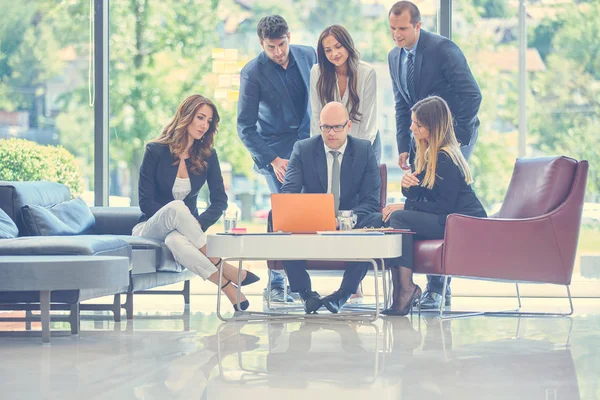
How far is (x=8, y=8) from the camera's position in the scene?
7.44 metres

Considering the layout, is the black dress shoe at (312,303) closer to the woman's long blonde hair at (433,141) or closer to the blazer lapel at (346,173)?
the blazer lapel at (346,173)

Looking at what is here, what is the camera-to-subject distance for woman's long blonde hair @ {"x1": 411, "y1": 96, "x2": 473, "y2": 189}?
17.0 ft

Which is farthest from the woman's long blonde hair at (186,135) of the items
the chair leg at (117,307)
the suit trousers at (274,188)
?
the chair leg at (117,307)

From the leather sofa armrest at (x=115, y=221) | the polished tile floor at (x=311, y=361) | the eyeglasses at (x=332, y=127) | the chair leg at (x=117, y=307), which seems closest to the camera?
the polished tile floor at (x=311, y=361)

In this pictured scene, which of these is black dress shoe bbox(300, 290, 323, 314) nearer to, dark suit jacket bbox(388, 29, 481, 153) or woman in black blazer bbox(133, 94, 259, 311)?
woman in black blazer bbox(133, 94, 259, 311)

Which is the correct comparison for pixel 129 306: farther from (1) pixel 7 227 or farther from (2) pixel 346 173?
(2) pixel 346 173

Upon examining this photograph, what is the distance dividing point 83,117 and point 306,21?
186 cm

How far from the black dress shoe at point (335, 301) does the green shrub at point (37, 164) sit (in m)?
2.88

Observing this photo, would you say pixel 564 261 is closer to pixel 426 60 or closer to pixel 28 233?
pixel 426 60

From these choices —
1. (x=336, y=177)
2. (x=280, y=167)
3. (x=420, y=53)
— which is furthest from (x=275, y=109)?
(x=420, y=53)

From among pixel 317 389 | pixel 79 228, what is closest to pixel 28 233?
pixel 79 228

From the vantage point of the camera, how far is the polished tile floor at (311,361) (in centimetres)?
305

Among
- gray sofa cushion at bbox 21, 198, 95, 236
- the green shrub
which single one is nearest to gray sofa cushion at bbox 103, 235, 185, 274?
gray sofa cushion at bbox 21, 198, 95, 236

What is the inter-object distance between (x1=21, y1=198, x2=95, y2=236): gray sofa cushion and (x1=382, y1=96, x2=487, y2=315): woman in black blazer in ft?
6.34
